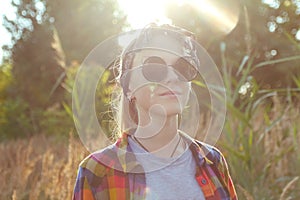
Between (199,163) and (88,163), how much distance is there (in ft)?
1.05

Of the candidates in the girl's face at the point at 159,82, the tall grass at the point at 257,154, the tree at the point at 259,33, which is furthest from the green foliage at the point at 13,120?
the girl's face at the point at 159,82

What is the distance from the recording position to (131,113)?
61.9 inches

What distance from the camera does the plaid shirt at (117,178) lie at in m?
1.38

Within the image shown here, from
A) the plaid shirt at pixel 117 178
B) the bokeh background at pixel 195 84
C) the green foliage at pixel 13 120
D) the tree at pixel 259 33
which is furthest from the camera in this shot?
the green foliage at pixel 13 120

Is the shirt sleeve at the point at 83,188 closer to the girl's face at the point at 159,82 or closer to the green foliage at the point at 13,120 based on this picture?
the girl's face at the point at 159,82

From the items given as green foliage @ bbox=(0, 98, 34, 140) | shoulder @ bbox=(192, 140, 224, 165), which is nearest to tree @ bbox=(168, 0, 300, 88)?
green foliage @ bbox=(0, 98, 34, 140)

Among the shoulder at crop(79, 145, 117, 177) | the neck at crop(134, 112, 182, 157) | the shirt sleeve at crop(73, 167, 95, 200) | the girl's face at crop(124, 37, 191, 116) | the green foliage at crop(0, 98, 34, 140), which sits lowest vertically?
the shirt sleeve at crop(73, 167, 95, 200)

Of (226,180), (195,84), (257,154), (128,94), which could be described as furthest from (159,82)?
(195,84)

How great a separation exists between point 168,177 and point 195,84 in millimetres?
3794

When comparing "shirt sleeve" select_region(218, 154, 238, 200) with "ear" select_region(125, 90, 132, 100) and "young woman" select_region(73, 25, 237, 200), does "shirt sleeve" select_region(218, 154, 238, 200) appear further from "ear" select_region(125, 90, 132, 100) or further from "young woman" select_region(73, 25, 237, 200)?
"ear" select_region(125, 90, 132, 100)

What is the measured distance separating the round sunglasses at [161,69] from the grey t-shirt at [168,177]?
0.66 ft

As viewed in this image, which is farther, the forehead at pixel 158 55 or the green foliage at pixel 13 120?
the green foliage at pixel 13 120

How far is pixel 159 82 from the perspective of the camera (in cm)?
141

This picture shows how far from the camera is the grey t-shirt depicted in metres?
1.41
